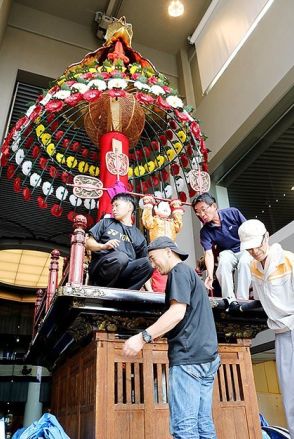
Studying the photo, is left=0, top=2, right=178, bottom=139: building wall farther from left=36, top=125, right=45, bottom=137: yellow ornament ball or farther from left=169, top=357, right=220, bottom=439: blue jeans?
left=169, top=357, right=220, bottom=439: blue jeans

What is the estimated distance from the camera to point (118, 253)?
3.26m

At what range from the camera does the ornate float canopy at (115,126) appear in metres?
4.61

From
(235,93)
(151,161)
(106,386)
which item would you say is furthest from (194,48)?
(106,386)

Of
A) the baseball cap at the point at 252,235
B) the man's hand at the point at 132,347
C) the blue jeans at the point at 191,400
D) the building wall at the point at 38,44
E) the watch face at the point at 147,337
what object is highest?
the building wall at the point at 38,44

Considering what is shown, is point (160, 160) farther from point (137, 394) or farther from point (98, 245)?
point (137, 394)

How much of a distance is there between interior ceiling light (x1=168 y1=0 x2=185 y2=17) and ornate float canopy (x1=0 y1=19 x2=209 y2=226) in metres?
2.91

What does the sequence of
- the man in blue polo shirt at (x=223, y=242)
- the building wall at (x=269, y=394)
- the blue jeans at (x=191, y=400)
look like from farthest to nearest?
the building wall at (x=269, y=394) → the man in blue polo shirt at (x=223, y=242) → the blue jeans at (x=191, y=400)

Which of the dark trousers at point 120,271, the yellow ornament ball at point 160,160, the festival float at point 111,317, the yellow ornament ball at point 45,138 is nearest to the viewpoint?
the festival float at point 111,317

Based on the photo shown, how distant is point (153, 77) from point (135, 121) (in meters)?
0.64

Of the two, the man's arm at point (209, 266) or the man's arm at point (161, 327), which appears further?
the man's arm at point (209, 266)

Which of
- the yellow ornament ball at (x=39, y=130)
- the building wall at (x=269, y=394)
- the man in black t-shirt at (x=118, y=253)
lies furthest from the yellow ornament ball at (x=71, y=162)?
the building wall at (x=269, y=394)

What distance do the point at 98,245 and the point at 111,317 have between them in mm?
645

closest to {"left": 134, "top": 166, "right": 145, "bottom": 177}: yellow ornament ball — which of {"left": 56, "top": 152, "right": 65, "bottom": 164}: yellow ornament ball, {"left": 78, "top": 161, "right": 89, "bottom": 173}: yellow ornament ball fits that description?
{"left": 78, "top": 161, "right": 89, "bottom": 173}: yellow ornament ball

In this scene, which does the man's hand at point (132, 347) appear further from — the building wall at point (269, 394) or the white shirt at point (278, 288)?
the building wall at point (269, 394)
